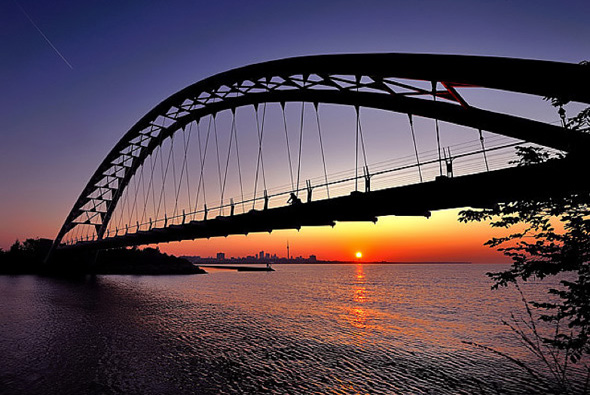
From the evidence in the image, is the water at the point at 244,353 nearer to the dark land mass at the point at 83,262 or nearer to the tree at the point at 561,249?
the tree at the point at 561,249

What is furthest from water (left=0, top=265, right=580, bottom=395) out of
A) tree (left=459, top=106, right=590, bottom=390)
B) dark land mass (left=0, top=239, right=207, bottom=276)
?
dark land mass (left=0, top=239, right=207, bottom=276)

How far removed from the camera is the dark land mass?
91375 mm

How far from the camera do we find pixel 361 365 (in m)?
18.1

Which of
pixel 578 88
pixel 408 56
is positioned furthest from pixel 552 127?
pixel 578 88

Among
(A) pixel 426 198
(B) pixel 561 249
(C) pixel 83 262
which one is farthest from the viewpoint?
(C) pixel 83 262

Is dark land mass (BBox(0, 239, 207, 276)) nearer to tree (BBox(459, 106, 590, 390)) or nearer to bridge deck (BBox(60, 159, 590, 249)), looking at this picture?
bridge deck (BBox(60, 159, 590, 249))

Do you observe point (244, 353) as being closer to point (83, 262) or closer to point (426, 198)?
point (426, 198)

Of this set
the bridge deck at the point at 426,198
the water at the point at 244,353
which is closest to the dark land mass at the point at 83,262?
the water at the point at 244,353

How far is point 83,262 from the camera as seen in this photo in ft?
324

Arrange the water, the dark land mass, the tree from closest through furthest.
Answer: the tree → the water → the dark land mass

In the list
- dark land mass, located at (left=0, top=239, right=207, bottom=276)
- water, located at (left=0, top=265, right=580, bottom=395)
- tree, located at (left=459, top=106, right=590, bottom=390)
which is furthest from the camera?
dark land mass, located at (left=0, top=239, right=207, bottom=276)

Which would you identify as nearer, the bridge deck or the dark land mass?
the bridge deck

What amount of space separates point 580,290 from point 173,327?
1031 inches

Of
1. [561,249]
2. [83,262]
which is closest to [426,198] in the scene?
[561,249]
